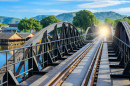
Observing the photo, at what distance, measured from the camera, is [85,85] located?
237 inches

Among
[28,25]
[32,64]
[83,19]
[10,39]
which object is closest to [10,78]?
[32,64]

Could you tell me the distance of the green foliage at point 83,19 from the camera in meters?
A: 93.8

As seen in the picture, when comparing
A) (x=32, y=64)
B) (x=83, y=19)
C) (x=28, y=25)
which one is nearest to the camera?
(x=32, y=64)

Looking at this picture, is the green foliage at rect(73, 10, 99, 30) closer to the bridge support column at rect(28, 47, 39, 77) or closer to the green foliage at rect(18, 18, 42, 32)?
the green foliage at rect(18, 18, 42, 32)

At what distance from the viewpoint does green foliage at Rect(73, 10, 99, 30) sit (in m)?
93.8

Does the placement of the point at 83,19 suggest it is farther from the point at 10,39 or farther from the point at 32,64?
the point at 32,64

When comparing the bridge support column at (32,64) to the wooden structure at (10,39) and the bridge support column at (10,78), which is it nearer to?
the bridge support column at (10,78)

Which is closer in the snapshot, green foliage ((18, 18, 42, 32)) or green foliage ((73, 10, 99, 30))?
green foliage ((73, 10, 99, 30))

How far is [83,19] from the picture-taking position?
95.3 metres

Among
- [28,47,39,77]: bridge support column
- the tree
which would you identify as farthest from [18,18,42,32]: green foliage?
[28,47,39,77]: bridge support column

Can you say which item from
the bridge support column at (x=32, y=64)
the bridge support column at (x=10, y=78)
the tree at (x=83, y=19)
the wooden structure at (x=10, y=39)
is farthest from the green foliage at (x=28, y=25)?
the bridge support column at (x=10, y=78)

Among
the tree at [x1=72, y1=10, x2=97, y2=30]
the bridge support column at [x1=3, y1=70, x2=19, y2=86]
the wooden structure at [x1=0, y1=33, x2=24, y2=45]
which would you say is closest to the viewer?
the bridge support column at [x1=3, y1=70, x2=19, y2=86]

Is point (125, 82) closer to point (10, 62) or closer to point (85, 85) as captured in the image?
point (85, 85)

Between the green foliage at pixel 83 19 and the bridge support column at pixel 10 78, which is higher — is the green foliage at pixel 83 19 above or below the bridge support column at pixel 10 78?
above
